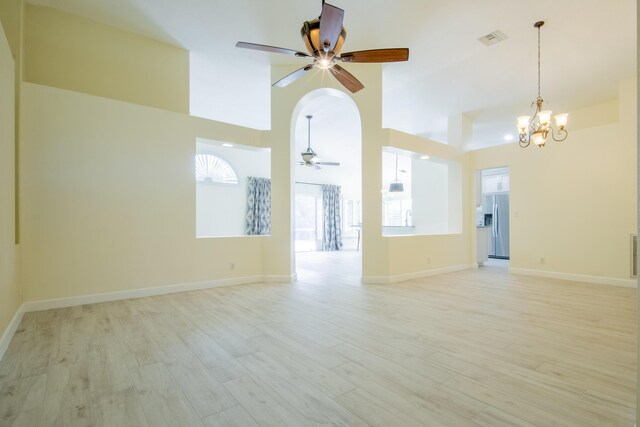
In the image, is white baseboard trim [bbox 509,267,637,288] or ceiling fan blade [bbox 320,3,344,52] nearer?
ceiling fan blade [bbox 320,3,344,52]

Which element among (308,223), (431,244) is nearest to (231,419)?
(431,244)

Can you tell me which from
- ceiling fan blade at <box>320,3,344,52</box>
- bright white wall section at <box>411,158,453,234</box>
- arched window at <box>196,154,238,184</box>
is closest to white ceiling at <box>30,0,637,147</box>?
ceiling fan blade at <box>320,3,344,52</box>

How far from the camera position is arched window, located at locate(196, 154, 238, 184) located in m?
7.96

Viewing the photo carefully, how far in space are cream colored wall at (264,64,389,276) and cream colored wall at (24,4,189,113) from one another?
147cm

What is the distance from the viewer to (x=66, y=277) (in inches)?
136

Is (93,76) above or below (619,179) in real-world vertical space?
above

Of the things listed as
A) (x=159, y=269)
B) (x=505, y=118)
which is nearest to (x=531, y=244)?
(x=505, y=118)

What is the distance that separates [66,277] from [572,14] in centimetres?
659

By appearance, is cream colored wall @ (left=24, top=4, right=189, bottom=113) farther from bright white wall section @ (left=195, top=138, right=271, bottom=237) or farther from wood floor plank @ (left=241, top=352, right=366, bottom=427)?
wood floor plank @ (left=241, top=352, right=366, bottom=427)

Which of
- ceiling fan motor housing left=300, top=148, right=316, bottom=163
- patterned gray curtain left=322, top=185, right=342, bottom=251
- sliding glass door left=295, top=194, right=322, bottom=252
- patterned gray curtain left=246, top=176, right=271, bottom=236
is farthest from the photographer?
patterned gray curtain left=322, top=185, right=342, bottom=251

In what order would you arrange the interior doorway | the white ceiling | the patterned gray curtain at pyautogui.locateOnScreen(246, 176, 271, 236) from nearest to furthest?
the white ceiling
the interior doorway
the patterned gray curtain at pyautogui.locateOnScreen(246, 176, 271, 236)

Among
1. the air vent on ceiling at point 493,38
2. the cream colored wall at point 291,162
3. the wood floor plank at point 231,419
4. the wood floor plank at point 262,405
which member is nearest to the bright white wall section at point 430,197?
the cream colored wall at point 291,162

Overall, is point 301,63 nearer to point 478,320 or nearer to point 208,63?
point 208,63

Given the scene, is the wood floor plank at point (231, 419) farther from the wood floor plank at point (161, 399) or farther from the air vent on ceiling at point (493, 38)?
the air vent on ceiling at point (493, 38)
